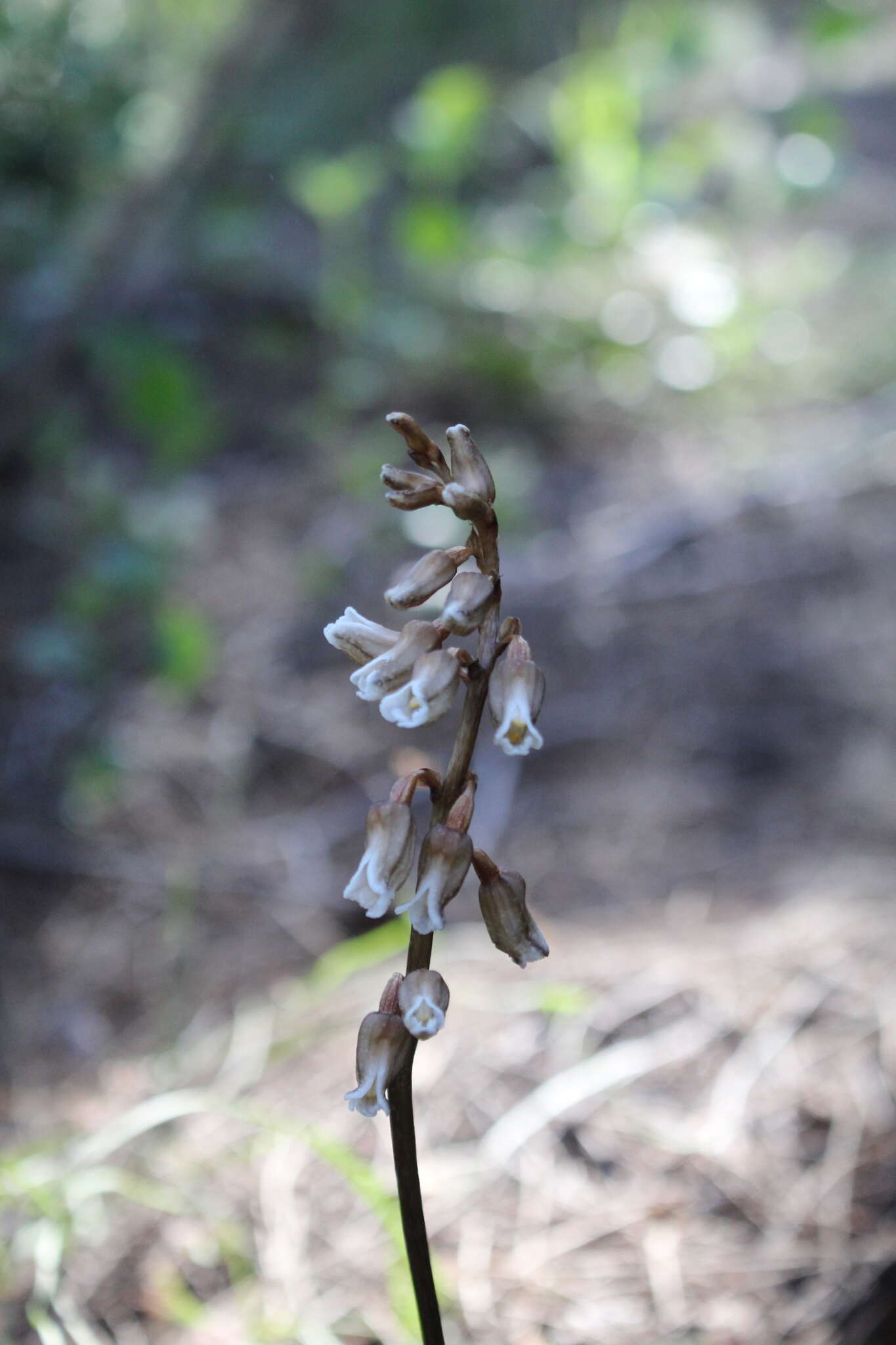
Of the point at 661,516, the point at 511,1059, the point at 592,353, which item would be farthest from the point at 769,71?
the point at 511,1059

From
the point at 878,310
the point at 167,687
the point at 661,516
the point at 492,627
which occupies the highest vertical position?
the point at 492,627

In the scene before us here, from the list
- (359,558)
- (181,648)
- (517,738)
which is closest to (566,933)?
(181,648)

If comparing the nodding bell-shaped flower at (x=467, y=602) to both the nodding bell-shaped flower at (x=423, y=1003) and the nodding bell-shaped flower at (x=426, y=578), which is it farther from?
the nodding bell-shaped flower at (x=423, y=1003)

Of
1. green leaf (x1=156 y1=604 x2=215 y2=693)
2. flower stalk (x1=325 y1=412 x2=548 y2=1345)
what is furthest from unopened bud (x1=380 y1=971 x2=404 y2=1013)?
green leaf (x1=156 y1=604 x2=215 y2=693)

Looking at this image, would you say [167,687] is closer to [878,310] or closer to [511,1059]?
[511,1059]

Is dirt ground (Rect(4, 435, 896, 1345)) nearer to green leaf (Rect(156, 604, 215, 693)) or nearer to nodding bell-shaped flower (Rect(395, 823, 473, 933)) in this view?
green leaf (Rect(156, 604, 215, 693))

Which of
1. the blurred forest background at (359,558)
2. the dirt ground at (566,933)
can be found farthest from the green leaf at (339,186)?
the dirt ground at (566,933)

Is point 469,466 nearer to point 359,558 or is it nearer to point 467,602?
point 467,602
